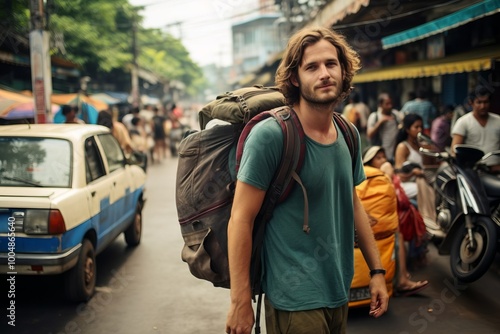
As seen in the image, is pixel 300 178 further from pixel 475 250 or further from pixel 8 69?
pixel 8 69

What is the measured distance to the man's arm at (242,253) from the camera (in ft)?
6.16

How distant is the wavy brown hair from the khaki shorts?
87 centimetres

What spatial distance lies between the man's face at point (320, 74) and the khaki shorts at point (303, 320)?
85 cm

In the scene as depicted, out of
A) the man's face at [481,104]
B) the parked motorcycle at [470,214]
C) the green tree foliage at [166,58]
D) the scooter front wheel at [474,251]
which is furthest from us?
the green tree foliage at [166,58]

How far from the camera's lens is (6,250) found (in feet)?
13.7

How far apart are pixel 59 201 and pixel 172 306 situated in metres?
1.42

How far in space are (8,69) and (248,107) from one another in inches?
553

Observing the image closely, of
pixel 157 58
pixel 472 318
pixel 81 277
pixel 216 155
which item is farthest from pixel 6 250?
pixel 157 58

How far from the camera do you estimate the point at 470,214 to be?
4.73 m

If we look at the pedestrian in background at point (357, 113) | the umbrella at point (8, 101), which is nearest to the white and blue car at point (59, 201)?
the umbrella at point (8, 101)

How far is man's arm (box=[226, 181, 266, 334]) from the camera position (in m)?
1.88

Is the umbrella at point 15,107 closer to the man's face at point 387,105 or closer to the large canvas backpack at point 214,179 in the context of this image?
the man's face at point 387,105

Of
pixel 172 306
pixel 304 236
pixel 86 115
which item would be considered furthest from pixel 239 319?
pixel 86 115

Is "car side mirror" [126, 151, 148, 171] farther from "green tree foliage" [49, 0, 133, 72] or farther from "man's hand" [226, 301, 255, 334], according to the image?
"green tree foliage" [49, 0, 133, 72]
